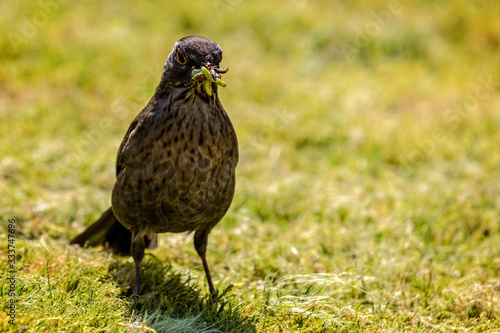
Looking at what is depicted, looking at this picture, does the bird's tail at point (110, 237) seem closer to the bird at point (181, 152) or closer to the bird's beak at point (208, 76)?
the bird at point (181, 152)

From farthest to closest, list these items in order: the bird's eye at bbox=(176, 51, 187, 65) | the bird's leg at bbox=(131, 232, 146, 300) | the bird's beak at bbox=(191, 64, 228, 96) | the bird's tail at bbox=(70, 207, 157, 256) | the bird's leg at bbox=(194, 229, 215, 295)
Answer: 1. the bird's tail at bbox=(70, 207, 157, 256)
2. the bird's leg at bbox=(194, 229, 215, 295)
3. the bird's leg at bbox=(131, 232, 146, 300)
4. the bird's eye at bbox=(176, 51, 187, 65)
5. the bird's beak at bbox=(191, 64, 228, 96)

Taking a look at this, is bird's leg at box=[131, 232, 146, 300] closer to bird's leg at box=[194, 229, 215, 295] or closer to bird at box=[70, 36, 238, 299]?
bird at box=[70, 36, 238, 299]

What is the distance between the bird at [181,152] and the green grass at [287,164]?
51cm

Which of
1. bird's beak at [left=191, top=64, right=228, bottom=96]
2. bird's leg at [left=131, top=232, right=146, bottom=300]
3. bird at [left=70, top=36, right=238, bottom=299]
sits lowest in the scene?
bird's leg at [left=131, top=232, right=146, bottom=300]

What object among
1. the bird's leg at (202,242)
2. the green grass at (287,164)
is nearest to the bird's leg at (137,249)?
the green grass at (287,164)

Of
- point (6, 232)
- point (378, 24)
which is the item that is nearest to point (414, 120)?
point (378, 24)

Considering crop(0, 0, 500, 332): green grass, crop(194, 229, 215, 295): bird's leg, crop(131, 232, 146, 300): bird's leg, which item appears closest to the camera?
crop(0, 0, 500, 332): green grass

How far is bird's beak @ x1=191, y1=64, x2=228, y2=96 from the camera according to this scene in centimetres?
321

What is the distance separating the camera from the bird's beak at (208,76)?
321 cm

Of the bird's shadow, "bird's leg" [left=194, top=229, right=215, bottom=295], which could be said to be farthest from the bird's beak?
the bird's shadow

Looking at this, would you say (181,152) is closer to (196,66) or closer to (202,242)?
(196,66)

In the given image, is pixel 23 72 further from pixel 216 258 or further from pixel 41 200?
pixel 216 258

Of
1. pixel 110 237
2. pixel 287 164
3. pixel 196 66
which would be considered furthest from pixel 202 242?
pixel 287 164

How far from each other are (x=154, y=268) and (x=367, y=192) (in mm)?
2731
